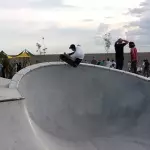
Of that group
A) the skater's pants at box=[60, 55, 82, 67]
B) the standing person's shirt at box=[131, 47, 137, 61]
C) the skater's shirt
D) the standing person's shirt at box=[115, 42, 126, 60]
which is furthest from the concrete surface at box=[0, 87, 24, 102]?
the standing person's shirt at box=[131, 47, 137, 61]

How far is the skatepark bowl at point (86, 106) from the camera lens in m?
8.67

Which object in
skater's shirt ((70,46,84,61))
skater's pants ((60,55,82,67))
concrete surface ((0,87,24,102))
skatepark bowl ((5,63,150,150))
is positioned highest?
skater's shirt ((70,46,84,61))

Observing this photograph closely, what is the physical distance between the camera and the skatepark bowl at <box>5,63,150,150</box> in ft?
28.5

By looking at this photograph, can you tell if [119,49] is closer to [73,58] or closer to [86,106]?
[73,58]

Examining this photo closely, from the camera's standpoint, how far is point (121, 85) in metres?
10.9

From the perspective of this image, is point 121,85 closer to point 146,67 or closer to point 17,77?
point 17,77

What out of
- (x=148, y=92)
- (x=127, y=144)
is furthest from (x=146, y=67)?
(x=127, y=144)

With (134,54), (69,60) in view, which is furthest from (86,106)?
(134,54)

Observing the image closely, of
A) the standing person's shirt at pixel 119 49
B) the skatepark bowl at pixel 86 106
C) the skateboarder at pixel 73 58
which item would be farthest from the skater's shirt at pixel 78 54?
the standing person's shirt at pixel 119 49

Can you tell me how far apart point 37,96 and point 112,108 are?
8.20 feet

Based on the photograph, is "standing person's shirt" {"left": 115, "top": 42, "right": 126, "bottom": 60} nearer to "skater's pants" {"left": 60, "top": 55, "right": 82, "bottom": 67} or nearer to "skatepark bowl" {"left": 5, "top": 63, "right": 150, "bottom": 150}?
"skatepark bowl" {"left": 5, "top": 63, "right": 150, "bottom": 150}

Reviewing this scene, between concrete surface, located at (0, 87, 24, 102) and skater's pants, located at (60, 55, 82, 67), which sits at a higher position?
skater's pants, located at (60, 55, 82, 67)

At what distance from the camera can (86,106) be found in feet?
33.9

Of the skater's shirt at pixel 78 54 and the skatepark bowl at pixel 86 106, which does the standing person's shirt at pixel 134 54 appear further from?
the skater's shirt at pixel 78 54
